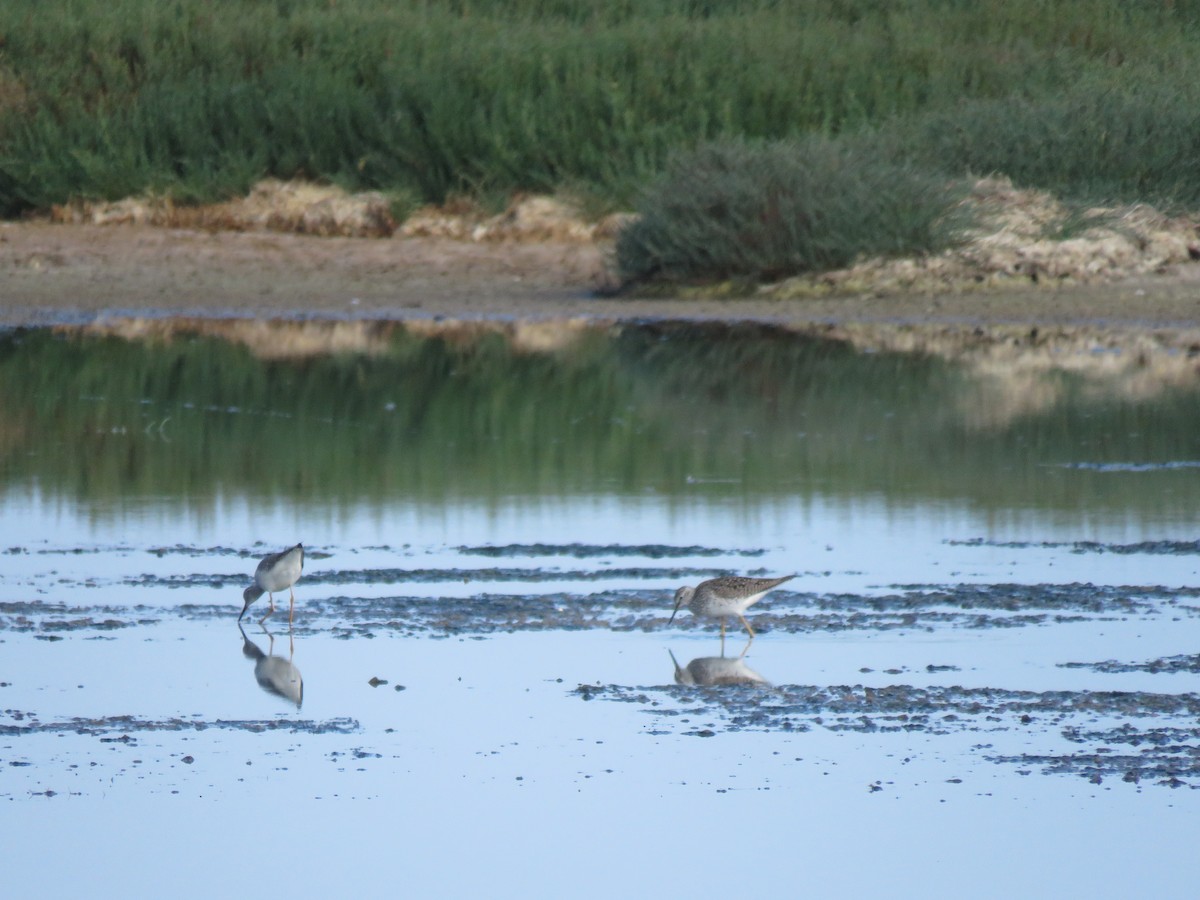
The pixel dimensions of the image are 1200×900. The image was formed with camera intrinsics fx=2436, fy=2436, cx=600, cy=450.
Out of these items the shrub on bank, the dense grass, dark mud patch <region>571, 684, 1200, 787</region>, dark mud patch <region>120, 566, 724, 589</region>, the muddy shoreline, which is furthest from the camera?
the dense grass

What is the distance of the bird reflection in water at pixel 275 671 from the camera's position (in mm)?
7152

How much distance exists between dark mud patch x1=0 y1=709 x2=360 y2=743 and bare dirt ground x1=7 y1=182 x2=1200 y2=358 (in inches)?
465

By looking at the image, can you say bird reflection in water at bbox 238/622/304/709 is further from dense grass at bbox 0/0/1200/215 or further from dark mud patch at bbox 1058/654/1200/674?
dense grass at bbox 0/0/1200/215

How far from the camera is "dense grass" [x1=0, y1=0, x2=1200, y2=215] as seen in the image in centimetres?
2586

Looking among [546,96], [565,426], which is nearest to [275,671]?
[565,426]

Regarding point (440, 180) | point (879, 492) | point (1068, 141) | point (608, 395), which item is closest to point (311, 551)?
point (879, 492)

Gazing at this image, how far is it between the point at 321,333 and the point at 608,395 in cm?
520

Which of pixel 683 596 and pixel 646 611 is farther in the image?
pixel 646 611

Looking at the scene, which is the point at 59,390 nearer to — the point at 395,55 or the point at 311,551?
the point at 311,551

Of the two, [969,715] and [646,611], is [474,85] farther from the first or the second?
[969,715]

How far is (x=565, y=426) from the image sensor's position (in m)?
13.8

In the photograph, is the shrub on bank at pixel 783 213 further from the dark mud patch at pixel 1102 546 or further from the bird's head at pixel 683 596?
the bird's head at pixel 683 596

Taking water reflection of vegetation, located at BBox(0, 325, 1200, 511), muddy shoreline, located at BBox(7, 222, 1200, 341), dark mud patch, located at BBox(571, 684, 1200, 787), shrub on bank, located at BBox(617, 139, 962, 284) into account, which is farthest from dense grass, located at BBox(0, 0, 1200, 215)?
dark mud patch, located at BBox(571, 684, 1200, 787)

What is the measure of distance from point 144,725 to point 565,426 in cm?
726
